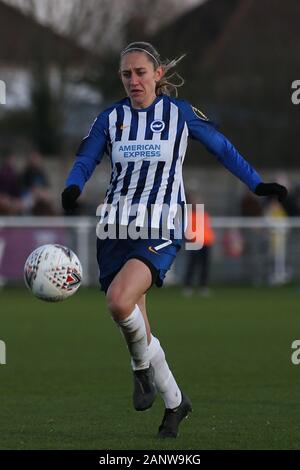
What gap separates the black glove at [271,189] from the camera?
24.3ft

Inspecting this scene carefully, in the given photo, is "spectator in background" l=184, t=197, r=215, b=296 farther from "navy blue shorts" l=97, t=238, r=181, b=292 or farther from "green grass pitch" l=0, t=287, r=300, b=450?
"navy blue shorts" l=97, t=238, r=181, b=292

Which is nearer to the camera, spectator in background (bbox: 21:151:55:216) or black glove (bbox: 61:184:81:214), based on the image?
black glove (bbox: 61:184:81:214)

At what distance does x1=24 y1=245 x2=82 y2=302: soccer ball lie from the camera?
7285 millimetres

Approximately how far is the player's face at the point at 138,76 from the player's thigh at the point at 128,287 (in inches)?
38.4

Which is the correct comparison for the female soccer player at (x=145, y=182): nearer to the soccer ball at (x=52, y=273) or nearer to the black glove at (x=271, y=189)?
the black glove at (x=271, y=189)

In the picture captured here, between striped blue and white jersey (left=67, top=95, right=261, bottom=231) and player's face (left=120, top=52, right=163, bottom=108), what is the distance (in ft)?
0.30

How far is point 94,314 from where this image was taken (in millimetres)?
17531

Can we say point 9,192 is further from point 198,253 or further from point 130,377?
point 130,377

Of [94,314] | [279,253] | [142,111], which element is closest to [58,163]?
[279,253]

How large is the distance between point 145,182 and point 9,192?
55.2ft

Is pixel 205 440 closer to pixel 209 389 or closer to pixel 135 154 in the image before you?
pixel 135 154

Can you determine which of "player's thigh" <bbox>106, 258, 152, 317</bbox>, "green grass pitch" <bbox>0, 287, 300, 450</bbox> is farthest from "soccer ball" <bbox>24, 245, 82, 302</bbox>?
"green grass pitch" <bbox>0, 287, 300, 450</bbox>

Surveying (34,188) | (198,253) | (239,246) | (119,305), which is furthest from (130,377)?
(34,188)
